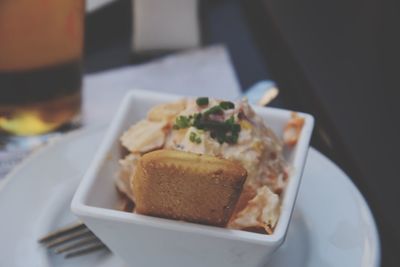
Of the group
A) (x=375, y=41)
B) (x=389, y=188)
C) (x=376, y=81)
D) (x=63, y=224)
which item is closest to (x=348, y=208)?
(x=389, y=188)

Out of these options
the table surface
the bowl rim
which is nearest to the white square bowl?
the bowl rim

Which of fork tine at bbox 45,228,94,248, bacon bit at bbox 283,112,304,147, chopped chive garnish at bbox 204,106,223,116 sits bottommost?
fork tine at bbox 45,228,94,248

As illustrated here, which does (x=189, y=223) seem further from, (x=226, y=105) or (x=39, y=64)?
(x=39, y=64)

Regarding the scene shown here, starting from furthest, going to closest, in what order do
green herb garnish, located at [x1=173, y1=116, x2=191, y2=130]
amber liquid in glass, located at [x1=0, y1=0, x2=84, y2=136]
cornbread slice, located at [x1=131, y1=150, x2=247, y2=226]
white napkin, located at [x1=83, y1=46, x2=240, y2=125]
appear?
1. white napkin, located at [x1=83, y1=46, x2=240, y2=125]
2. amber liquid in glass, located at [x1=0, y1=0, x2=84, y2=136]
3. green herb garnish, located at [x1=173, y1=116, x2=191, y2=130]
4. cornbread slice, located at [x1=131, y1=150, x2=247, y2=226]

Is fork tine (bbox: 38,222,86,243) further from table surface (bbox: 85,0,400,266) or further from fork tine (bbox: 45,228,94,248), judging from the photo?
table surface (bbox: 85,0,400,266)

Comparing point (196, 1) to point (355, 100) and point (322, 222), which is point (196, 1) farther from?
point (322, 222)

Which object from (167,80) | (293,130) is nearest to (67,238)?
(293,130)

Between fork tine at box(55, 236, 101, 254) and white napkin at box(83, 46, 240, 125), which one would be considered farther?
white napkin at box(83, 46, 240, 125)

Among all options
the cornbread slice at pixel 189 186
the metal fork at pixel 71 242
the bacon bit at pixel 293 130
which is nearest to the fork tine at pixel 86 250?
the metal fork at pixel 71 242
